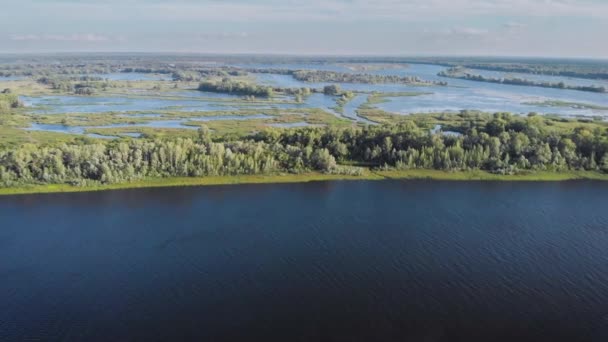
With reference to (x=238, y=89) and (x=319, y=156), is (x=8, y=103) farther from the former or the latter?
(x=319, y=156)

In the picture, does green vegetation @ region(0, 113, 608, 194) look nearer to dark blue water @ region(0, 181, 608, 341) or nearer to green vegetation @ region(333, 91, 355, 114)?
dark blue water @ region(0, 181, 608, 341)

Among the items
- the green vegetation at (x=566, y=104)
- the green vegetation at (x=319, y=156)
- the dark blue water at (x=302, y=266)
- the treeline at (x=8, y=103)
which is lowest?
the dark blue water at (x=302, y=266)

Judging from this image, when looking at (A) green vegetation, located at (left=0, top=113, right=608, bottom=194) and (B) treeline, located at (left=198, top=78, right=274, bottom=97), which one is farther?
(B) treeline, located at (left=198, top=78, right=274, bottom=97)

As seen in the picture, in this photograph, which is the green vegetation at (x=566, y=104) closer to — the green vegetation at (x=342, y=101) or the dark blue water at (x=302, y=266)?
the green vegetation at (x=342, y=101)

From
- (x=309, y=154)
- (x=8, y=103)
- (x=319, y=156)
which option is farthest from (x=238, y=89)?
(x=319, y=156)

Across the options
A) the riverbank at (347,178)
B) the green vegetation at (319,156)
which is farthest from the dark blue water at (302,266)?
the green vegetation at (319,156)

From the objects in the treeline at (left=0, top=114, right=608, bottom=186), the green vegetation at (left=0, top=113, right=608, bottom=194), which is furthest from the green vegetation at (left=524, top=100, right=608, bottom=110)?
the green vegetation at (left=0, top=113, right=608, bottom=194)

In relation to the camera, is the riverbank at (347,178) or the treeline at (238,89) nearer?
the riverbank at (347,178)

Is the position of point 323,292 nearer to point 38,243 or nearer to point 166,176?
point 38,243
